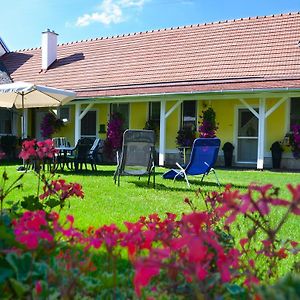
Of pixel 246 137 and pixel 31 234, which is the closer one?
pixel 31 234

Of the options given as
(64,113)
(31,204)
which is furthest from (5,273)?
(64,113)

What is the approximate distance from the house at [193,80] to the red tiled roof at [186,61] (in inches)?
1.5

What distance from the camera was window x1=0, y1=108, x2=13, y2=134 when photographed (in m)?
20.7

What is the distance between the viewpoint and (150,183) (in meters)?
8.98

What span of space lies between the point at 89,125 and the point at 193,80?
5181 millimetres

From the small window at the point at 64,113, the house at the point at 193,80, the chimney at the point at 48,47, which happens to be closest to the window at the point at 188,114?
the house at the point at 193,80

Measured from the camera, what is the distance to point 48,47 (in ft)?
70.4

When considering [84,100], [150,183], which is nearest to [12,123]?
[84,100]

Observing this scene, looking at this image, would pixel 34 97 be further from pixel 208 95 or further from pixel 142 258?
pixel 142 258

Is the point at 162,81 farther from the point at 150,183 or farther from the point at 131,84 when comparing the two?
the point at 150,183

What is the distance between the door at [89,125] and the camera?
61.3 feet

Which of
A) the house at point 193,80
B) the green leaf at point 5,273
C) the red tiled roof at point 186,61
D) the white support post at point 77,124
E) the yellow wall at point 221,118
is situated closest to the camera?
the green leaf at point 5,273

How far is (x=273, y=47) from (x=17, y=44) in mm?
16199

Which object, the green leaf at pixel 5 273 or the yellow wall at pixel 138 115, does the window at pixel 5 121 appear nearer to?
the yellow wall at pixel 138 115
